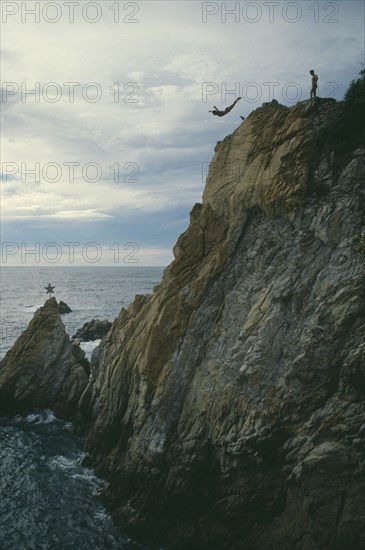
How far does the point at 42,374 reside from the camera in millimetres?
34000

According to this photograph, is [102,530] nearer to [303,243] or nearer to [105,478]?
[105,478]

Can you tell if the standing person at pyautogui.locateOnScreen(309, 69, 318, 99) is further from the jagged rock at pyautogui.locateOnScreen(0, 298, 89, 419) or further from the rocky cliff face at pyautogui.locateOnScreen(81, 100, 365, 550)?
the jagged rock at pyautogui.locateOnScreen(0, 298, 89, 419)

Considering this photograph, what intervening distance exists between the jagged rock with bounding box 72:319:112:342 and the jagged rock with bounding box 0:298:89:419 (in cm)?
2393

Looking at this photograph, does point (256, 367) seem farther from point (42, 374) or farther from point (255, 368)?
point (42, 374)

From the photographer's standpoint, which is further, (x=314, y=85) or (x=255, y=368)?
(x=314, y=85)

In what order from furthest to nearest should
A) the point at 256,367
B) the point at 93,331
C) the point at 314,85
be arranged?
1. the point at 93,331
2. the point at 314,85
3. the point at 256,367

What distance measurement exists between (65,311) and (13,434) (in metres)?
63.0

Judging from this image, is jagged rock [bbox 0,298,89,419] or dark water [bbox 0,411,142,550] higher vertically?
jagged rock [bbox 0,298,89,419]

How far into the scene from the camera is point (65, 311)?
90.9 metres

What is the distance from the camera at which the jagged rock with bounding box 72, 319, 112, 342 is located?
60000 mm

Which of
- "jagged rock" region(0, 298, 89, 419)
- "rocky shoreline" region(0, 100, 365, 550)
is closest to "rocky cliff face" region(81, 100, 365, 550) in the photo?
"rocky shoreline" region(0, 100, 365, 550)

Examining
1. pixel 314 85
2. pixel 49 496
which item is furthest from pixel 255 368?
pixel 314 85

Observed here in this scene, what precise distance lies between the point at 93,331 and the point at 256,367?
152 feet

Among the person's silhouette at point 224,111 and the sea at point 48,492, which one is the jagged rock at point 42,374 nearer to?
the sea at point 48,492
